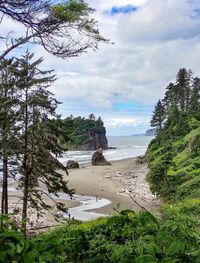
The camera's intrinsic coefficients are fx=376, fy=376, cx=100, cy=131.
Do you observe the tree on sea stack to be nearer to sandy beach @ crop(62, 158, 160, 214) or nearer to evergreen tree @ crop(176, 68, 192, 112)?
sandy beach @ crop(62, 158, 160, 214)

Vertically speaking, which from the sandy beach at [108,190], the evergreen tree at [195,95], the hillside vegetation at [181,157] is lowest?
the sandy beach at [108,190]

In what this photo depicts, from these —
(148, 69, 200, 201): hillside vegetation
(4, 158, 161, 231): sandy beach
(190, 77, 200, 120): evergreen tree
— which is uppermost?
(190, 77, 200, 120): evergreen tree

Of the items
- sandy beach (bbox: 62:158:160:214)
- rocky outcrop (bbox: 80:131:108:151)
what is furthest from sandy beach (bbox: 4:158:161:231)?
rocky outcrop (bbox: 80:131:108:151)

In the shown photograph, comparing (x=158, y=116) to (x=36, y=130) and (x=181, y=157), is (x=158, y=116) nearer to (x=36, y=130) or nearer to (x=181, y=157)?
(x=181, y=157)

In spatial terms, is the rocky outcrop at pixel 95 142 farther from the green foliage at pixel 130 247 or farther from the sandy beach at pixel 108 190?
the green foliage at pixel 130 247

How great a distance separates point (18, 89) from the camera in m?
17.4

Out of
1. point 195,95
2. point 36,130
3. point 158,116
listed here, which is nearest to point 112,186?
point 36,130

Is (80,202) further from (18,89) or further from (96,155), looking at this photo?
(96,155)

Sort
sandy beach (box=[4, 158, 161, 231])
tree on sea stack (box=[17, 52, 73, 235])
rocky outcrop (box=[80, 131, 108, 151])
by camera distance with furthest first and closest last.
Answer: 1. rocky outcrop (box=[80, 131, 108, 151])
2. sandy beach (box=[4, 158, 161, 231])
3. tree on sea stack (box=[17, 52, 73, 235])

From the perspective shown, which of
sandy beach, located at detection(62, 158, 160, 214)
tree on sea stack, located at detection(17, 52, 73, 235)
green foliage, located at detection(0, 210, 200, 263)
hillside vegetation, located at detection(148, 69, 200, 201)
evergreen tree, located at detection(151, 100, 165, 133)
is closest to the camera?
green foliage, located at detection(0, 210, 200, 263)

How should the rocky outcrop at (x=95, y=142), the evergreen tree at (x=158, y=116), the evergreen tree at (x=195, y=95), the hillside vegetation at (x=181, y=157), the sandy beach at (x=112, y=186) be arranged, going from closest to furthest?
the hillside vegetation at (x=181, y=157), the sandy beach at (x=112, y=186), the evergreen tree at (x=195, y=95), the evergreen tree at (x=158, y=116), the rocky outcrop at (x=95, y=142)

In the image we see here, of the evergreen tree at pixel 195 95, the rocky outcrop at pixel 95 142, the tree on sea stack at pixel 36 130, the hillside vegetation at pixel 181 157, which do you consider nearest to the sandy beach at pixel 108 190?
the hillside vegetation at pixel 181 157

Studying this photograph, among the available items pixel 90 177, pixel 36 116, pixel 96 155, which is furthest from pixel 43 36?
pixel 96 155

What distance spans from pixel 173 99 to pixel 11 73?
55.4 metres
